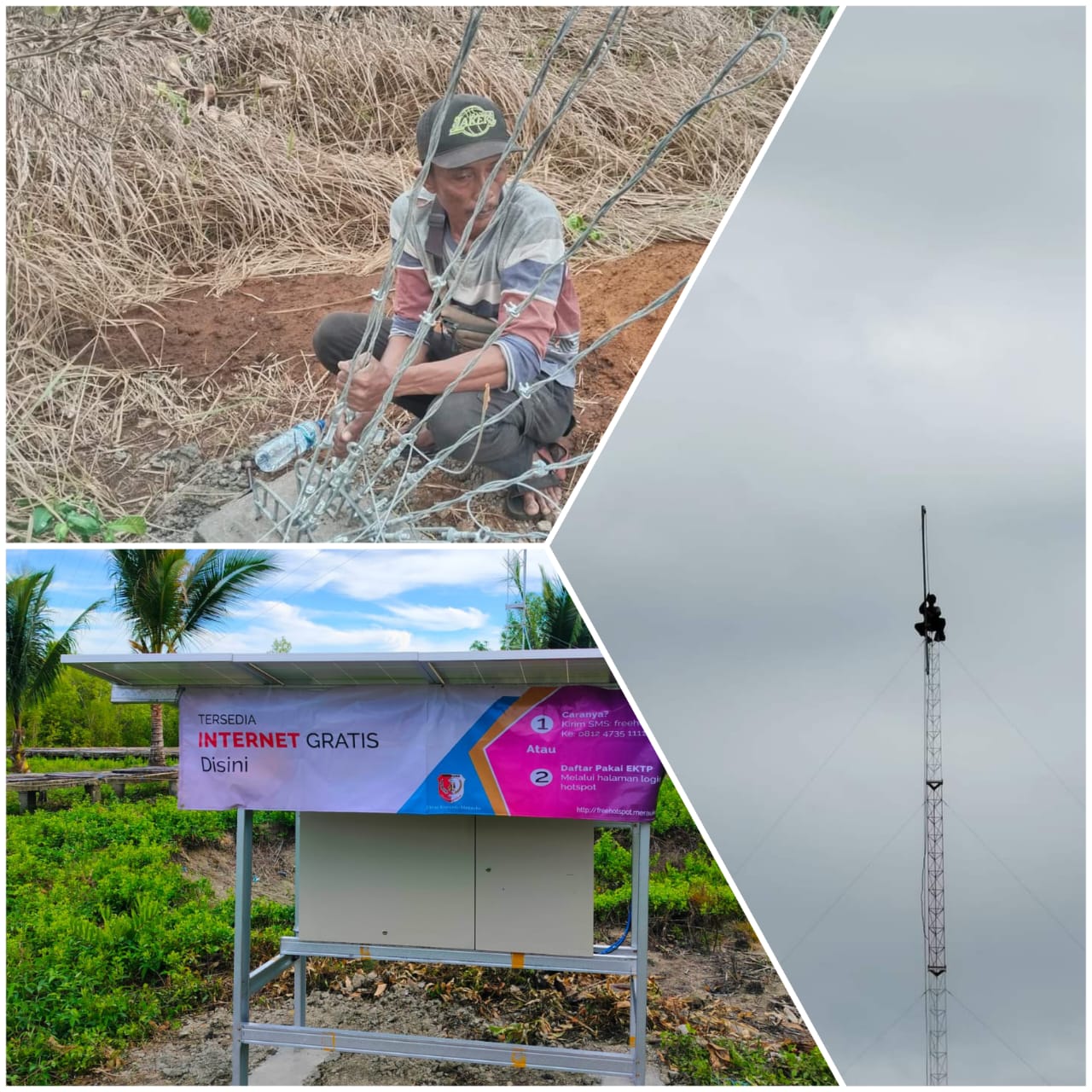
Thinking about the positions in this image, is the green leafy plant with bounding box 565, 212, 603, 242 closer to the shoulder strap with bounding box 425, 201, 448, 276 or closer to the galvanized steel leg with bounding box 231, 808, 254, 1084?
the shoulder strap with bounding box 425, 201, 448, 276

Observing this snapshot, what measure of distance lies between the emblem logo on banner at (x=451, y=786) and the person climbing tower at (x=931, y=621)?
437cm

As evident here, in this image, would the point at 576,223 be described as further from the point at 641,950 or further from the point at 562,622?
the point at 562,622

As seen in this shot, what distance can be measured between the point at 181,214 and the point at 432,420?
85.7 inches

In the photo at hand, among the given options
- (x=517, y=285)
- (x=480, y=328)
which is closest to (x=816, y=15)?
(x=517, y=285)

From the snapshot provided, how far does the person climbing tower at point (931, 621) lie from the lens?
26.3 ft

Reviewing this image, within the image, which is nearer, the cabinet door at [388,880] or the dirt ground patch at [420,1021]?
the cabinet door at [388,880]

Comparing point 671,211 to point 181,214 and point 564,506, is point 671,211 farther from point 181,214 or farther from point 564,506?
point 181,214

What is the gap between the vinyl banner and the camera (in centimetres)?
524

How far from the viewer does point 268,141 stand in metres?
5.97

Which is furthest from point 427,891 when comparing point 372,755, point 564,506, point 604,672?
point 564,506

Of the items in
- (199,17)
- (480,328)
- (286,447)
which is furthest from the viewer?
(199,17)

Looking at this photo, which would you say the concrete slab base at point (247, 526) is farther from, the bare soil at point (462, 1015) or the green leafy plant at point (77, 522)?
the bare soil at point (462, 1015)

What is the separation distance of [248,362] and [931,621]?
552cm

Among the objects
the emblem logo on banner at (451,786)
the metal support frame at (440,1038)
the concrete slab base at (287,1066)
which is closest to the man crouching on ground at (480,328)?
the emblem logo on banner at (451,786)
